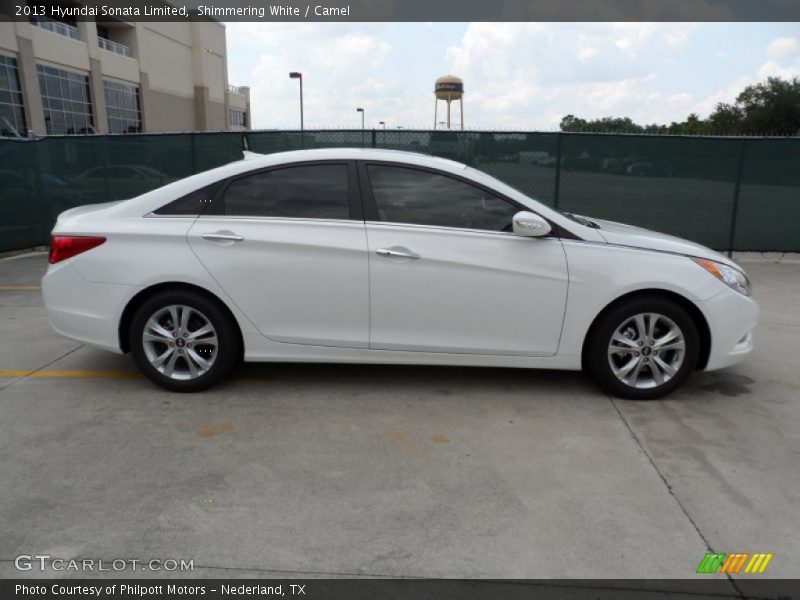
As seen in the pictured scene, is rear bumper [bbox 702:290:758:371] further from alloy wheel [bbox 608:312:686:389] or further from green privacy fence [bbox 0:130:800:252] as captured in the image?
green privacy fence [bbox 0:130:800:252]

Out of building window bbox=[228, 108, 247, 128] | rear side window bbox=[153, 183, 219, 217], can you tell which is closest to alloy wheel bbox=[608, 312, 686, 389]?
rear side window bbox=[153, 183, 219, 217]

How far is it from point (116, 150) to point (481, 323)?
8.65m

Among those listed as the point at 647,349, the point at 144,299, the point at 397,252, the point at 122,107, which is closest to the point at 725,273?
the point at 647,349

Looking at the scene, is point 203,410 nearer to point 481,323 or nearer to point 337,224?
point 337,224

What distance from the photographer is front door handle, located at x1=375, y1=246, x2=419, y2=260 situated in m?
4.11

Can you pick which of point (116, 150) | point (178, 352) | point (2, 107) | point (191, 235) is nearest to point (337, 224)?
point (191, 235)

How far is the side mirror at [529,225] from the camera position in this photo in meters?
4.05

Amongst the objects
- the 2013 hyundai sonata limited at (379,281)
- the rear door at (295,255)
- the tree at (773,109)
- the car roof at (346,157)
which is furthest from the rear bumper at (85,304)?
the tree at (773,109)

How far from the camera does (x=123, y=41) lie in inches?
1855

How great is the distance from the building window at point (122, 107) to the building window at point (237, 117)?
64.6 ft

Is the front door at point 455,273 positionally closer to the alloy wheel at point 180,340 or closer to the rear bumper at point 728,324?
the rear bumper at point 728,324

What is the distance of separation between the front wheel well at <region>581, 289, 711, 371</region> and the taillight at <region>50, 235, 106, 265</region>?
341cm

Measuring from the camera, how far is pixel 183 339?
14.0 feet

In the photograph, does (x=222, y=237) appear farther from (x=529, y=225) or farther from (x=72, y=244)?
(x=529, y=225)
